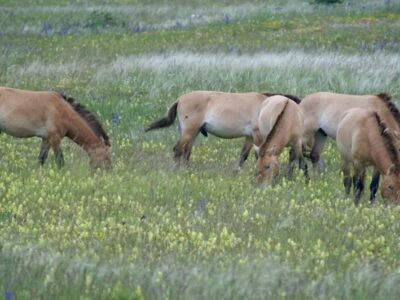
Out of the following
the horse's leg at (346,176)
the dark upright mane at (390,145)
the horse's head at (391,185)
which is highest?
the dark upright mane at (390,145)

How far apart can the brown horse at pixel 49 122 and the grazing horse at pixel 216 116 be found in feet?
5.19

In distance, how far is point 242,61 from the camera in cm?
2462

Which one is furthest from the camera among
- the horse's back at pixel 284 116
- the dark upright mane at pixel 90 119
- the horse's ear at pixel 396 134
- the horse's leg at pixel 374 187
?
the dark upright mane at pixel 90 119

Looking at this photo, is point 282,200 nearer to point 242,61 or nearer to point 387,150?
point 387,150

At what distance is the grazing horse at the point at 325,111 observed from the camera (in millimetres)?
15258

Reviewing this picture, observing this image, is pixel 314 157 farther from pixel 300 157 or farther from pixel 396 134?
pixel 396 134

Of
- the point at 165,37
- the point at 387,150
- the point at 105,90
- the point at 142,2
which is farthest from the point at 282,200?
the point at 142,2

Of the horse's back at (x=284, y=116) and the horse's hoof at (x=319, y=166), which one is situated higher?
the horse's back at (x=284, y=116)

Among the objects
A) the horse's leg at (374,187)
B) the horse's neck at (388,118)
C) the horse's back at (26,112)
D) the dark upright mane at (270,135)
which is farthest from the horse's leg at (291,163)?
the horse's back at (26,112)

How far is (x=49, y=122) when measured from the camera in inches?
588

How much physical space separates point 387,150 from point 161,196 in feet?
8.87

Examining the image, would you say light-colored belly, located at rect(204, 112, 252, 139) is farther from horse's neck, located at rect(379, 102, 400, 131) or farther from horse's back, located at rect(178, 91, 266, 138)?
horse's neck, located at rect(379, 102, 400, 131)

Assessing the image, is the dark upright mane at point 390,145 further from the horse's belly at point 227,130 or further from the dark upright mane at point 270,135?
the horse's belly at point 227,130

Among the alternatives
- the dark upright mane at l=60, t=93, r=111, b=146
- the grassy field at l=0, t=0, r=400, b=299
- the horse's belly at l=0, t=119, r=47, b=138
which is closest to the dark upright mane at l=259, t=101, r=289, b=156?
the grassy field at l=0, t=0, r=400, b=299
